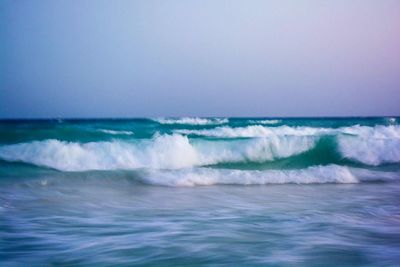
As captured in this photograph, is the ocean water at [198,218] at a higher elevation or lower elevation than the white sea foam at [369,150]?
lower

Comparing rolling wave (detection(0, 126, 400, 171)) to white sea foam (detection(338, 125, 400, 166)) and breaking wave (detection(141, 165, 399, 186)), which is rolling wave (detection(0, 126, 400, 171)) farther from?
breaking wave (detection(141, 165, 399, 186))

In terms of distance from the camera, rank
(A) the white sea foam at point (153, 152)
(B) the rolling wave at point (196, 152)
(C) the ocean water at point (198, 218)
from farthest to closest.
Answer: (B) the rolling wave at point (196, 152) < (A) the white sea foam at point (153, 152) < (C) the ocean water at point (198, 218)

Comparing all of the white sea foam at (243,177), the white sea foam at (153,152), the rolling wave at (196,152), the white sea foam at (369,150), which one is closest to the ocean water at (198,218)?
the white sea foam at (243,177)

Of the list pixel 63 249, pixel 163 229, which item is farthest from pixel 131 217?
pixel 63 249

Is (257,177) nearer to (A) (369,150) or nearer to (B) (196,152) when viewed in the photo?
(B) (196,152)

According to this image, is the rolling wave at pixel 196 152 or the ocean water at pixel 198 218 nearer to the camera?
the ocean water at pixel 198 218

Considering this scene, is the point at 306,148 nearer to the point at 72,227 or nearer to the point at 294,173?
the point at 294,173

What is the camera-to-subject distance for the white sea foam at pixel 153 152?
10273 millimetres

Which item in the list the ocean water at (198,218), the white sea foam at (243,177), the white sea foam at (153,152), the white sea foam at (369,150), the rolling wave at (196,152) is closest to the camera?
the ocean water at (198,218)

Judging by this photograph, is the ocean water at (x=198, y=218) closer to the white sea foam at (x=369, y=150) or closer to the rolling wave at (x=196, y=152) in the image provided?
the rolling wave at (x=196, y=152)

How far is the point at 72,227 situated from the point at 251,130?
19163mm

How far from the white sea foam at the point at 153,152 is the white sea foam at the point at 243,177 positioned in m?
3.35

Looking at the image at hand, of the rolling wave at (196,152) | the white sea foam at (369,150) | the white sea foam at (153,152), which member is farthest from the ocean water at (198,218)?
the white sea foam at (369,150)

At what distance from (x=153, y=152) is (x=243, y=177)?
4.67 meters
